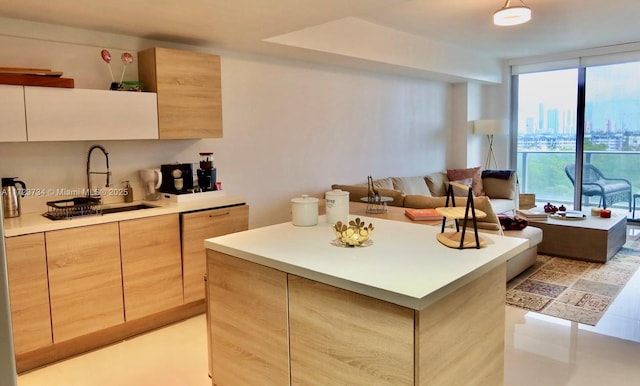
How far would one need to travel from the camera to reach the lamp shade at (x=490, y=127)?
706 centimetres

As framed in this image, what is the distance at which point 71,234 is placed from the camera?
9.22 ft

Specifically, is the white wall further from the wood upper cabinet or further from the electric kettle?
the wood upper cabinet

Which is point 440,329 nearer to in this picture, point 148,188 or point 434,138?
point 148,188

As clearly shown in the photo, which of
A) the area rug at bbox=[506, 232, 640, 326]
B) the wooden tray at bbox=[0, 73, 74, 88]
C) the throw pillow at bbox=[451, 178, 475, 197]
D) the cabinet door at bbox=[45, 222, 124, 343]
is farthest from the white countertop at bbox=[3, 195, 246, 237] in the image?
the throw pillow at bbox=[451, 178, 475, 197]

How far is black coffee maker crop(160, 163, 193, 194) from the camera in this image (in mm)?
3652

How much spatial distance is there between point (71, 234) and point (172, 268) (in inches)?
29.2

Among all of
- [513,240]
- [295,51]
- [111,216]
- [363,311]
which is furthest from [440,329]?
[295,51]

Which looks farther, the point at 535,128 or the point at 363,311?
the point at 535,128

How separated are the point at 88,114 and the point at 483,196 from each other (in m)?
3.50

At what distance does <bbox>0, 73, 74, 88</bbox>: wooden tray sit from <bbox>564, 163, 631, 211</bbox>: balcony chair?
6854 mm

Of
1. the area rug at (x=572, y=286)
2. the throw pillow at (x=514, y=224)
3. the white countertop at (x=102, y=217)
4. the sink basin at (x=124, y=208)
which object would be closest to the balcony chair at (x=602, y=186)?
the area rug at (x=572, y=286)

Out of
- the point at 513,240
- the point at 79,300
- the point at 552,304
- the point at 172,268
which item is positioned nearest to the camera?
the point at 513,240

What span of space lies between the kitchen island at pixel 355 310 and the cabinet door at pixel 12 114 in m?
1.58

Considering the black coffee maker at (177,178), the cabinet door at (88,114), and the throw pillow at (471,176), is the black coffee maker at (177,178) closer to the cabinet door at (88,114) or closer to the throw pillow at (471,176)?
the cabinet door at (88,114)
